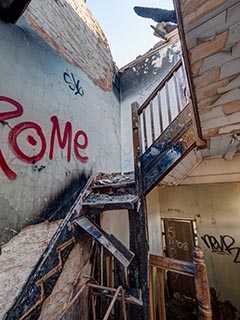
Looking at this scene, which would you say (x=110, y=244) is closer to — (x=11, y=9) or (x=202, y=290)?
(x=202, y=290)

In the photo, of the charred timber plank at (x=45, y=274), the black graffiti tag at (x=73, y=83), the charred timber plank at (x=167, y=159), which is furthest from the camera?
the black graffiti tag at (x=73, y=83)

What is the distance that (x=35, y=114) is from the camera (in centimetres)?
167

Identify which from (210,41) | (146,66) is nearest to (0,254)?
(210,41)

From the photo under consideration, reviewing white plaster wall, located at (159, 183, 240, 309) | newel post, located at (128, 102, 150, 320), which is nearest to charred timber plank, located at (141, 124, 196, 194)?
newel post, located at (128, 102, 150, 320)

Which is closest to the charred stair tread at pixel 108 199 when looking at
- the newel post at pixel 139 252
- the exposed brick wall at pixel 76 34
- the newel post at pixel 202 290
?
the newel post at pixel 139 252

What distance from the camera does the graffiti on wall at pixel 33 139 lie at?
140cm

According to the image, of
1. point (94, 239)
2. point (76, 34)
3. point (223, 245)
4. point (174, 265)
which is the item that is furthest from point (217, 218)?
point (76, 34)

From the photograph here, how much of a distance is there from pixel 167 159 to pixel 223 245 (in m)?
3.29

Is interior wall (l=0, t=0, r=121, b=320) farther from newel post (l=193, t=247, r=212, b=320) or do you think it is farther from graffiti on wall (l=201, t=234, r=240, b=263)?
graffiti on wall (l=201, t=234, r=240, b=263)

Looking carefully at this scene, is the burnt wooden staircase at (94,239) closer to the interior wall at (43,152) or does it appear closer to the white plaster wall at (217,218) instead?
the interior wall at (43,152)

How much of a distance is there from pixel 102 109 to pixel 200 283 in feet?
8.56

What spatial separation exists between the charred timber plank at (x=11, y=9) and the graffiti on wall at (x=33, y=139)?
782mm

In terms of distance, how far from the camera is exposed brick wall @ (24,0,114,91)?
6.37 ft

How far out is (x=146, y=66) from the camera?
3332 millimetres
